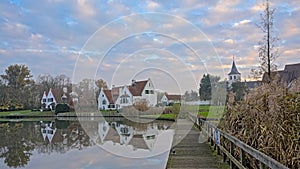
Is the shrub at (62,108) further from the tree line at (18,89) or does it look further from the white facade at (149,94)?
the white facade at (149,94)

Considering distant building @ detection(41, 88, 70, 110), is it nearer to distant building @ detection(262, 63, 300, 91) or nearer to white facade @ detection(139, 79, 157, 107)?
white facade @ detection(139, 79, 157, 107)

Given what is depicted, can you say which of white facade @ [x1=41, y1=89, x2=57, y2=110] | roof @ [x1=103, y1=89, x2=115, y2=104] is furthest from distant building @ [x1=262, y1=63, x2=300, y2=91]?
white facade @ [x1=41, y1=89, x2=57, y2=110]

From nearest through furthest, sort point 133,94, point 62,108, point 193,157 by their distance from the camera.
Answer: point 193,157 → point 133,94 → point 62,108

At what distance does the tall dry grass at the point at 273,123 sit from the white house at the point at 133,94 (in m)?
21.7

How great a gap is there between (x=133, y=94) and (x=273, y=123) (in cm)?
→ 2846

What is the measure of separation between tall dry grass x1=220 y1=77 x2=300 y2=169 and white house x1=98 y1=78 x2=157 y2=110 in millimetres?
21685

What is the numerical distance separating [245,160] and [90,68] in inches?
299

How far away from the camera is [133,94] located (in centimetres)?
3309

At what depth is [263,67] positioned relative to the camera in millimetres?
15359

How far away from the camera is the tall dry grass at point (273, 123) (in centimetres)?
444

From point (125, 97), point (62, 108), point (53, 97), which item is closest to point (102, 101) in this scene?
point (62, 108)

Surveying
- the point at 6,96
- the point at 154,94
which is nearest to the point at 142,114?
the point at 154,94

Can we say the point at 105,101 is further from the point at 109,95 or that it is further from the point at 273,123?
the point at 273,123

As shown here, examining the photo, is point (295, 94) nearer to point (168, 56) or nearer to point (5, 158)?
point (168, 56)
